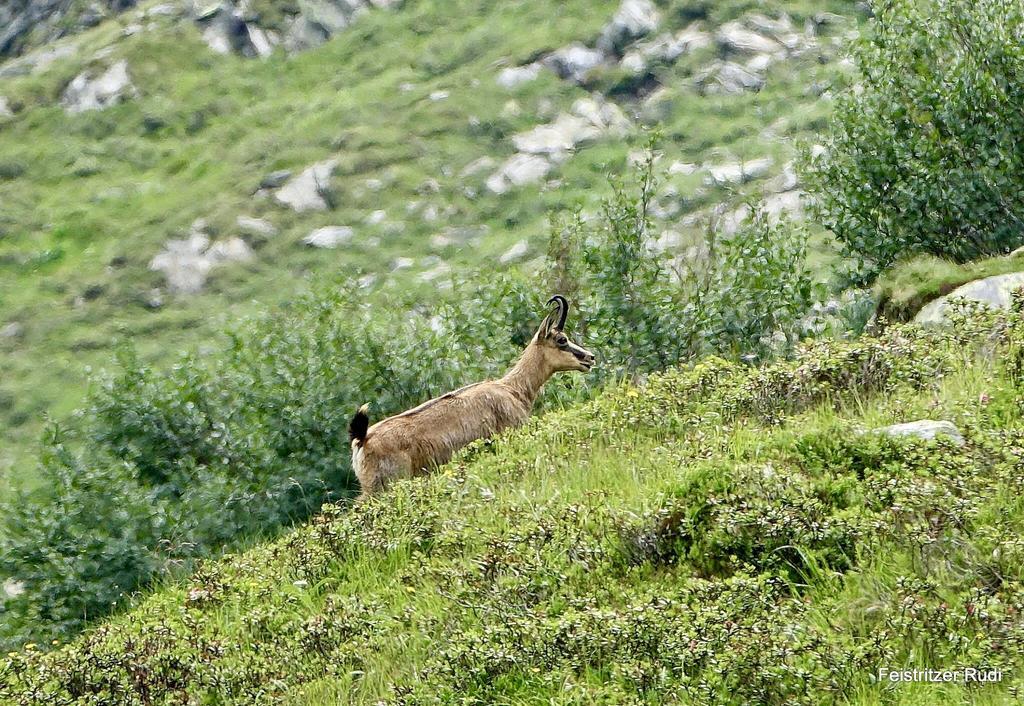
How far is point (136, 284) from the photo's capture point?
345 feet

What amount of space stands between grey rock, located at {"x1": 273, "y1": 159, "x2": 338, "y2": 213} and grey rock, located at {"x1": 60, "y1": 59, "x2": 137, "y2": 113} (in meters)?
28.9

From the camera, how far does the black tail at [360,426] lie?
1491 centimetres

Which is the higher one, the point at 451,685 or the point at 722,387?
the point at 451,685

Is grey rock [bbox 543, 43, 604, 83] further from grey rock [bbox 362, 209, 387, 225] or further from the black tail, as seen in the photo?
the black tail

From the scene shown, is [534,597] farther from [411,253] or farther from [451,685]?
[411,253]

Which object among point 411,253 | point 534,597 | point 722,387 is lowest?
point 411,253

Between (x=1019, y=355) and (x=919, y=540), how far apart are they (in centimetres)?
308

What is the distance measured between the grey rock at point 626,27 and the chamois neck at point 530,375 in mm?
113029

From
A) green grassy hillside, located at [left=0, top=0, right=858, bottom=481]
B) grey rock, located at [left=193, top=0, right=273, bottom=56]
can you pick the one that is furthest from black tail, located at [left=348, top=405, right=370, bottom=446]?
grey rock, located at [left=193, top=0, right=273, bottom=56]

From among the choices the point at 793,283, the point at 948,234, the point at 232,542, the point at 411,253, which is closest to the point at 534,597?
the point at 232,542

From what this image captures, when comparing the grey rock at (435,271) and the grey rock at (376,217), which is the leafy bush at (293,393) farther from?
the grey rock at (376,217)

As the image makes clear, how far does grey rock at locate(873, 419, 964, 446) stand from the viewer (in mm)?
9445

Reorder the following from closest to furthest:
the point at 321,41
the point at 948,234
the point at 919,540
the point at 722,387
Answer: the point at 919,540 → the point at 722,387 → the point at 948,234 → the point at 321,41

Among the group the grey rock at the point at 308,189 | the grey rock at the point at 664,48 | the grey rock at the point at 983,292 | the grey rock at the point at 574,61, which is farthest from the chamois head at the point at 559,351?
the grey rock at the point at 574,61
